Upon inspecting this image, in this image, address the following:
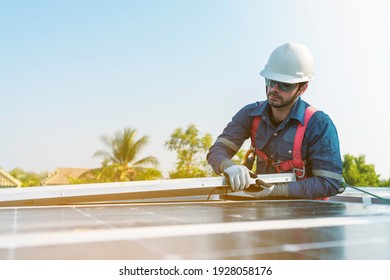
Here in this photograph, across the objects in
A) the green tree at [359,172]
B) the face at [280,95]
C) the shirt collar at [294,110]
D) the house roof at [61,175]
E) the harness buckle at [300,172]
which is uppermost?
the house roof at [61,175]

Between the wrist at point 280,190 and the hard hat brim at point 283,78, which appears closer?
the wrist at point 280,190

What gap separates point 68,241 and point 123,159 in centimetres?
1995

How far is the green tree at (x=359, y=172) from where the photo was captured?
82.7 feet

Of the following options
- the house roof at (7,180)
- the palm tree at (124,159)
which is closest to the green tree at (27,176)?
the house roof at (7,180)

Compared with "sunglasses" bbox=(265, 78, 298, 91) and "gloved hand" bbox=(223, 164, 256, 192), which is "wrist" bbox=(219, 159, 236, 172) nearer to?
"gloved hand" bbox=(223, 164, 256, 192)

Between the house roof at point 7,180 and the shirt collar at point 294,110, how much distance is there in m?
29.2

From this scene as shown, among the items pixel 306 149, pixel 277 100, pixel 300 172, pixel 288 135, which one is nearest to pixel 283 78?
pixel 277 100

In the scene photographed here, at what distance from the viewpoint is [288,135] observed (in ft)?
10.2

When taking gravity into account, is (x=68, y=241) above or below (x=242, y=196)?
below

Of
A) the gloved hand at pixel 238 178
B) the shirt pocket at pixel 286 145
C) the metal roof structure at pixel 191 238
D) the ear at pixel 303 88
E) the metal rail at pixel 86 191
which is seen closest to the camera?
the metal roof structure at pixel 191 238

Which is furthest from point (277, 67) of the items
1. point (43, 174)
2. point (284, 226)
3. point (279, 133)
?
point (43, 174)

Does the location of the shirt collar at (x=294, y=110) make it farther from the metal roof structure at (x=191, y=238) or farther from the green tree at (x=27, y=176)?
the green tree at (x=27, y=176)
